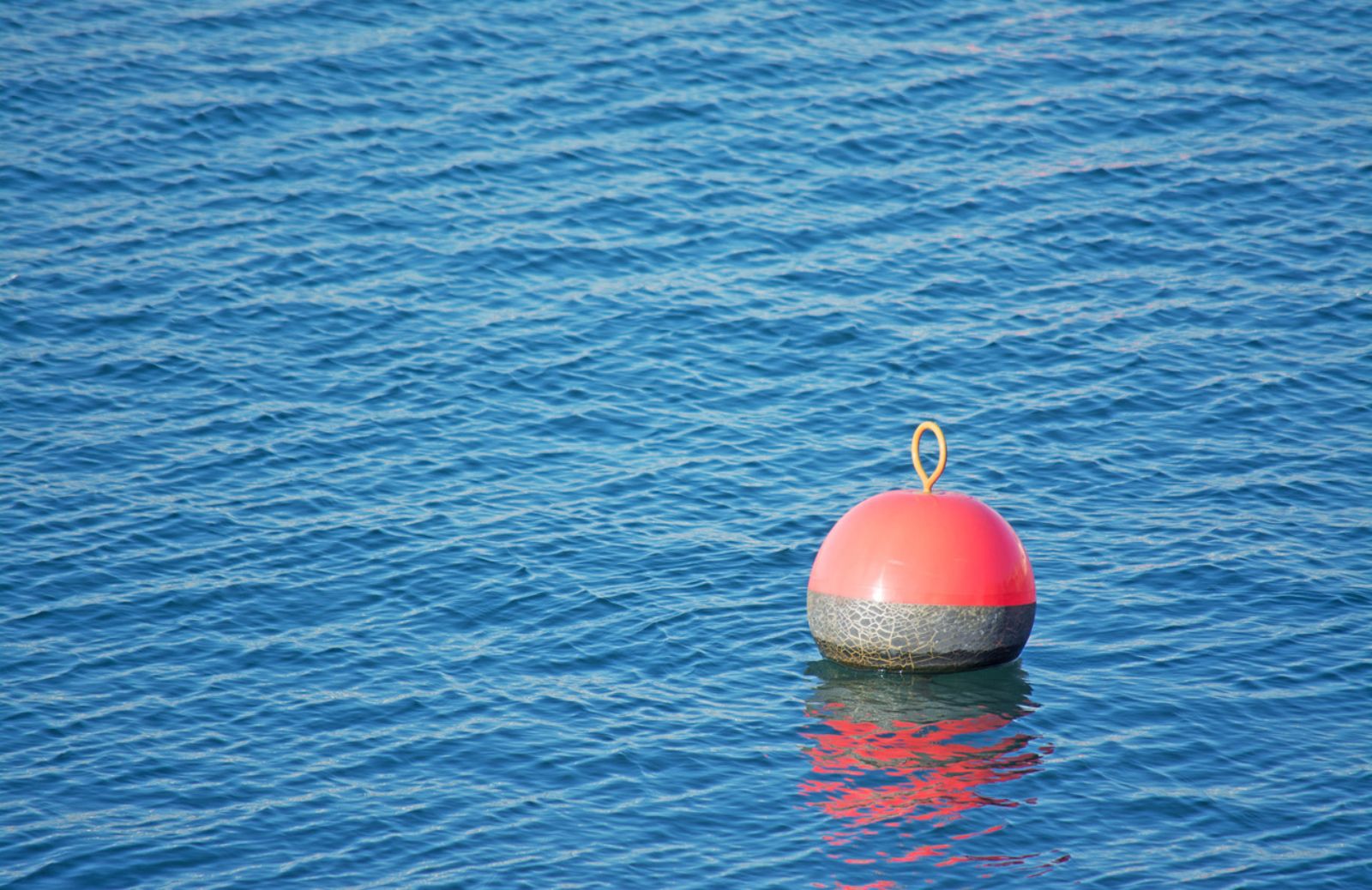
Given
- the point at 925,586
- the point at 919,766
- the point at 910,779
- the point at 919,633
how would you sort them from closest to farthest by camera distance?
the point at 910,779
the point at 919,766
the point at 925,586
the point at 919,633

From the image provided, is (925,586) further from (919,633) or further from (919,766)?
(919,766)

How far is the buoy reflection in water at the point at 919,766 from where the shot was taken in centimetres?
1049

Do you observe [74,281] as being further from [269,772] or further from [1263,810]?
[1263,810]

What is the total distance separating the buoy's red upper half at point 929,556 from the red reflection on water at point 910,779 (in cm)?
105

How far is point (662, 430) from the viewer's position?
18953 millimetres

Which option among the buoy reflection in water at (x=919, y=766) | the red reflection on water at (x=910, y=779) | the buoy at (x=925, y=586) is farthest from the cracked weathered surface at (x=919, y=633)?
the red reflection on water at (x=910, y=779)

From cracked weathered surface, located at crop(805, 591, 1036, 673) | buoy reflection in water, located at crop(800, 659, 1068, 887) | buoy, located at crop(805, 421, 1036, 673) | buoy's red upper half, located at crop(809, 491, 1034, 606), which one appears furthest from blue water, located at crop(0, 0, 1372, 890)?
buoy's red upper half, located at crop(809, 491, 1034, 606)

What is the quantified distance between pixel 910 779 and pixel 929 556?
2001 mm

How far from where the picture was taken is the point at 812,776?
1152 cm

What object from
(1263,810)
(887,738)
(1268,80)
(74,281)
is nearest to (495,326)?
(74,281)

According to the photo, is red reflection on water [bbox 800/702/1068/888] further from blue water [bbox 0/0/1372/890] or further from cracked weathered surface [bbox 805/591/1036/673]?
cracked weathered surface [bbox 805/591/1036/673]

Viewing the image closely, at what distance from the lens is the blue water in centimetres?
1119

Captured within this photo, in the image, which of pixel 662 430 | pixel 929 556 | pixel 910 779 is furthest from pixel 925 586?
pixel 662 430

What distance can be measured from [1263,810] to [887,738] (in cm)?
294
